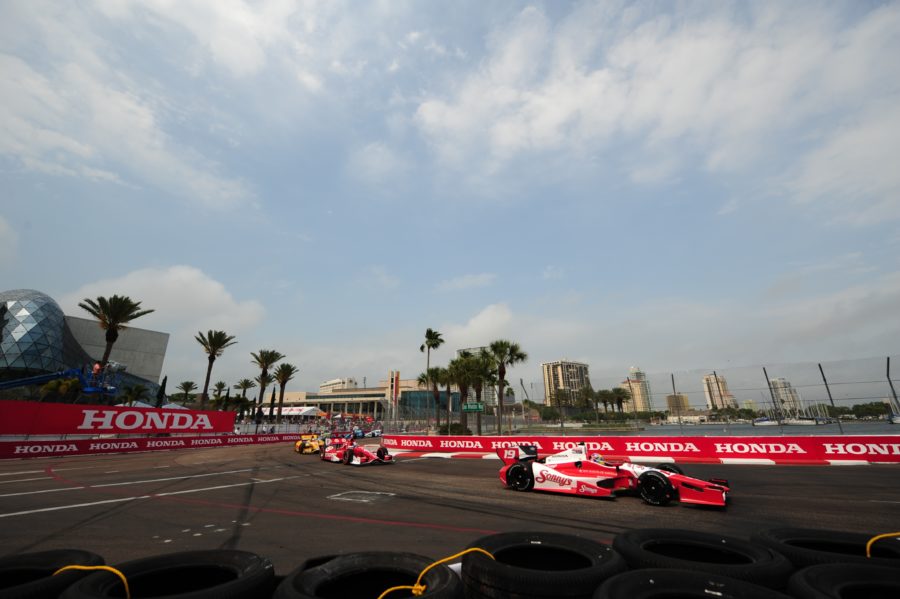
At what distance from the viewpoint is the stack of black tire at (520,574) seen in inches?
102

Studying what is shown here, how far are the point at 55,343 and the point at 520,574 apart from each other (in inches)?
3872

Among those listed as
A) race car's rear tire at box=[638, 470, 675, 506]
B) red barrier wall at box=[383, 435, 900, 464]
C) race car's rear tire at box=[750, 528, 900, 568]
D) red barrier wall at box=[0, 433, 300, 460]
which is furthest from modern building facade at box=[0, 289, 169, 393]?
race car's rear tire at box=[750, 528, 900, 568]

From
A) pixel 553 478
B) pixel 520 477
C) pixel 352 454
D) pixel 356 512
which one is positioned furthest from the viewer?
pixel 352 454

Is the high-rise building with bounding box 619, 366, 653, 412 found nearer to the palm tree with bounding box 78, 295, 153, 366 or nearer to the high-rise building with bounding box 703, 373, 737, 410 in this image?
the high-rise building with bounding box 703, 373, 737, 410

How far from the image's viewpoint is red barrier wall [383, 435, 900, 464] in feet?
53.1

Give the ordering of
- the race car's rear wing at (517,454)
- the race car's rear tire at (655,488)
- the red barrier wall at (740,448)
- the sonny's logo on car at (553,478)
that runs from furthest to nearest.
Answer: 1. the red barrier wall at (740,448)
2. the race car's rear wing at (517,454)
3. the sonny's logo on car at (553,478)
4. the race car's rear tire at (655,488)

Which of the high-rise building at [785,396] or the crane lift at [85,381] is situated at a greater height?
the crane lift at [85,381]

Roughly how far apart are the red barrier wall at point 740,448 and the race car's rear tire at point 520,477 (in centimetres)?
729

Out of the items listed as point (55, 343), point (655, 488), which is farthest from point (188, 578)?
point (55, 343)

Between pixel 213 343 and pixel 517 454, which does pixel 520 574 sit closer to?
pixel 517 454

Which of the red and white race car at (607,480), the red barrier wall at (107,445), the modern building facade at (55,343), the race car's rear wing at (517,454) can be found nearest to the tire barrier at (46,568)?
the red and white race car at (607,480)

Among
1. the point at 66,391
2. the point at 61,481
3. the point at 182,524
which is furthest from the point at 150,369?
the point at 182,524

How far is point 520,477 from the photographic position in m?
11.3

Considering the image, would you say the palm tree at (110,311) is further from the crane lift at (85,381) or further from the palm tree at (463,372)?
the palm tree at (463,372)
